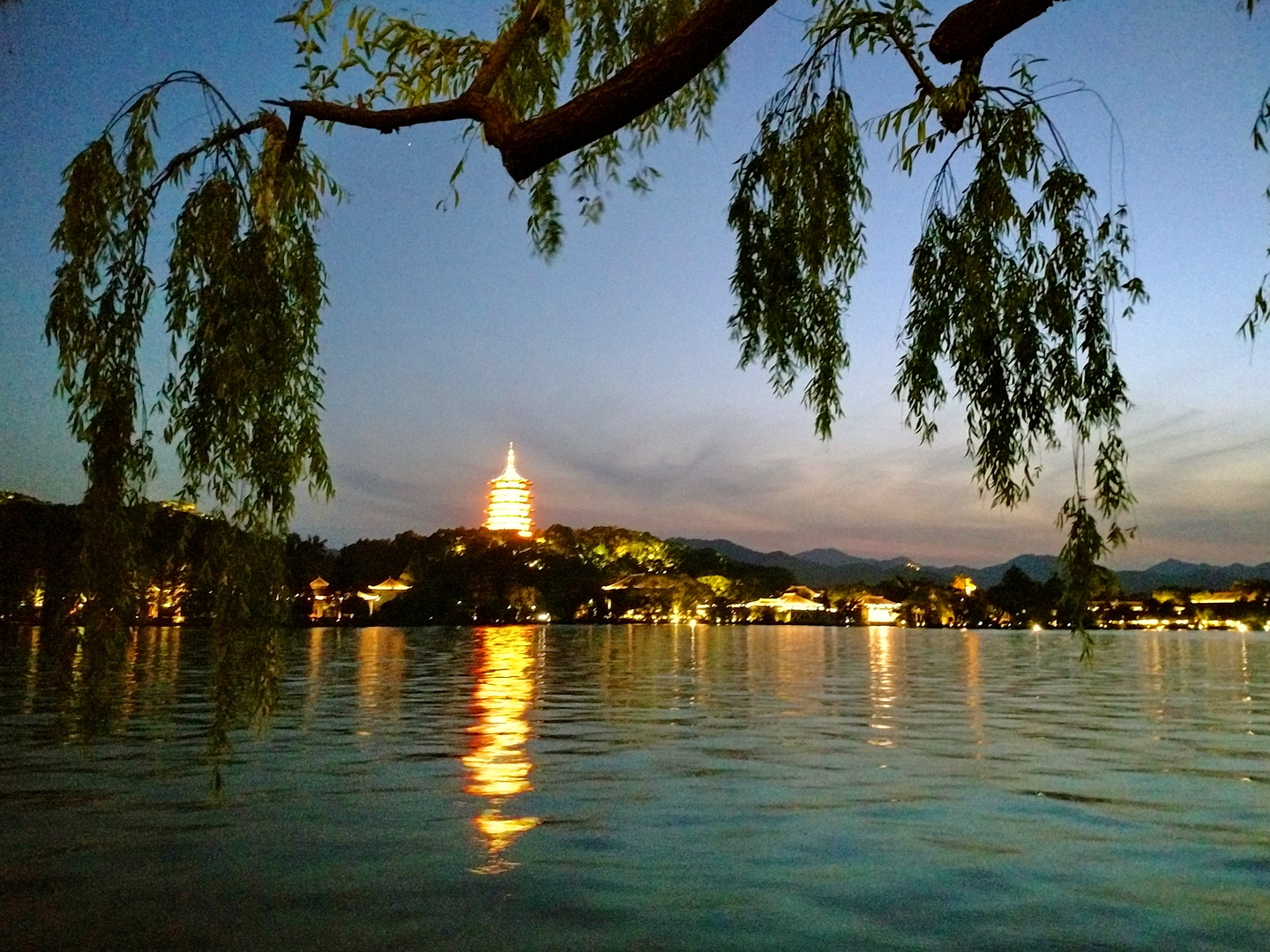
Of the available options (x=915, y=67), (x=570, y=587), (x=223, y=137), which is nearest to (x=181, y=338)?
A: (x=223, y=137)

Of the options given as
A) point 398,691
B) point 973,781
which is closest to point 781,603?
point 398,691

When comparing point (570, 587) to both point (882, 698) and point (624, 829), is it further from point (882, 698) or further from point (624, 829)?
point (624, 829)

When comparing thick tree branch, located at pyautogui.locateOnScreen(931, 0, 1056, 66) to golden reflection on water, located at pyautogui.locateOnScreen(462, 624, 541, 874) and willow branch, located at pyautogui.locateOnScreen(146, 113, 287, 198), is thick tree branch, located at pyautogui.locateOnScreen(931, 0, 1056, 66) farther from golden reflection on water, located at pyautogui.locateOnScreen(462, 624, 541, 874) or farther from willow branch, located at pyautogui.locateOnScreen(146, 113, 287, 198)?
golden reflection on water, located at pyautogui.locateOnScreen(462, 624, 541, 874)

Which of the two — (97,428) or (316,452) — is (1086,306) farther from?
(97,428)

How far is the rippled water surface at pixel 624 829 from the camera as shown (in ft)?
21.5

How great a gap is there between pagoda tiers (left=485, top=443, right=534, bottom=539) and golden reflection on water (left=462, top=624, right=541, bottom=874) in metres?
107

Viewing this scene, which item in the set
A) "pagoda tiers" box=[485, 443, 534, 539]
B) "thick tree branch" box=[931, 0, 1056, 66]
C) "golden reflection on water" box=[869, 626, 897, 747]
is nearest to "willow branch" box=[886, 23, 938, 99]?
"thick tree branch" box=[931, 0, 1056, 66]

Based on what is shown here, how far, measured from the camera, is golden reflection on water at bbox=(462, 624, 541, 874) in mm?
9180

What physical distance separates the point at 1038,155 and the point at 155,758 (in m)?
12.6

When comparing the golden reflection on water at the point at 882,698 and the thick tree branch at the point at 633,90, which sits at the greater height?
the thick tree branch at the point at 633,90

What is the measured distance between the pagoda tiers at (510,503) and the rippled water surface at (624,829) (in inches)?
4735

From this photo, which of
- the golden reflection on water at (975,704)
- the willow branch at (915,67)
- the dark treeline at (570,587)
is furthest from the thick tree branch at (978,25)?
the dark treeline at (570,587)

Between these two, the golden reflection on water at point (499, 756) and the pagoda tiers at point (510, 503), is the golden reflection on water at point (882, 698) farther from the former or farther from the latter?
the pagoda tiers at point (510, 503)

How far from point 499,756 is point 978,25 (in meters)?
12.0
